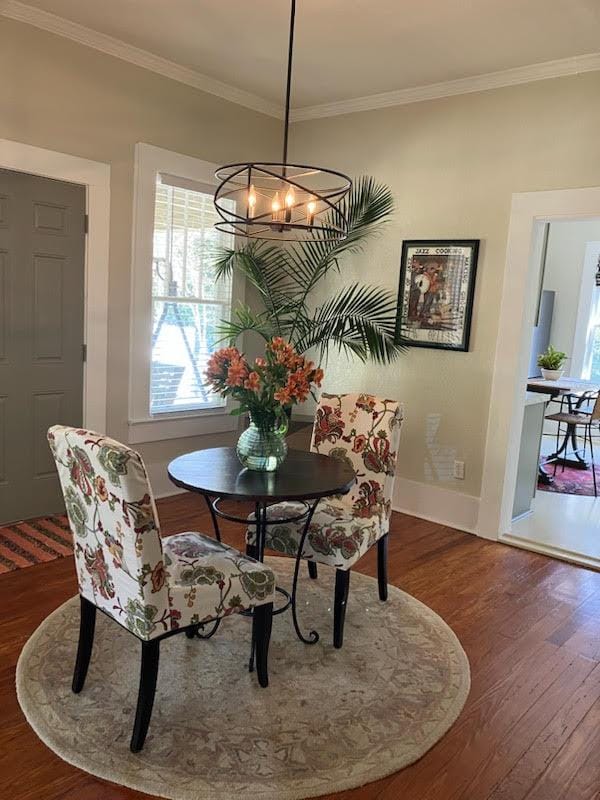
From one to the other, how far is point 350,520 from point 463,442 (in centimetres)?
171

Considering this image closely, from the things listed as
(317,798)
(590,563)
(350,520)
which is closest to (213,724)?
(317,798)

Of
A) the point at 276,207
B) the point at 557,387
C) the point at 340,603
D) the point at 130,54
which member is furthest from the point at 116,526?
the point at 557,387

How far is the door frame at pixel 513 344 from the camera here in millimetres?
3768

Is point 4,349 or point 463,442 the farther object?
point 463,442

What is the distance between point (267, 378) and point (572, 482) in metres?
4.21

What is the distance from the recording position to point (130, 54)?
3.90 meters

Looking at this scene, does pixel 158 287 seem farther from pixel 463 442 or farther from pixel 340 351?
pixel 463 442

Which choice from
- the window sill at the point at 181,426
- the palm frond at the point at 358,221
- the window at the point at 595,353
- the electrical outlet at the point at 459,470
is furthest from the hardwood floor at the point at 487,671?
the window at the point at 595,353

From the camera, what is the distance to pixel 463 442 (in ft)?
13.9

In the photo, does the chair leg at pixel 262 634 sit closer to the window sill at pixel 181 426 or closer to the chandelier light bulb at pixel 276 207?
the chandelier light bulb at pixel 276 207

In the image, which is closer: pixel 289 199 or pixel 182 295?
pixel 289 199

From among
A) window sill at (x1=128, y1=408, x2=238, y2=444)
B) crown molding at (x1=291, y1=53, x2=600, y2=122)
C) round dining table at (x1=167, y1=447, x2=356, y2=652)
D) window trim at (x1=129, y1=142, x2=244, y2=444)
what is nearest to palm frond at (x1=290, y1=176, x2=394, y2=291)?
crown molding at (x1=291, y1=53, x2=600, y2=122)

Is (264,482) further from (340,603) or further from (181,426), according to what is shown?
(181,426)

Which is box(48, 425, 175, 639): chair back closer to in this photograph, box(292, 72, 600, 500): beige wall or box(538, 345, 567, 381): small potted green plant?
box(292, 72, 600, 500): beige wall
